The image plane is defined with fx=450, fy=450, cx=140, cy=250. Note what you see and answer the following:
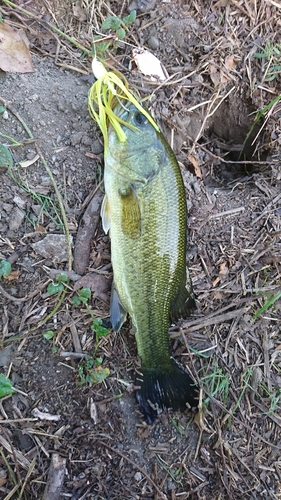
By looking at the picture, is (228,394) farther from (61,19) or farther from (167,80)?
(61,19)

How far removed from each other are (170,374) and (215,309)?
61 centimetres

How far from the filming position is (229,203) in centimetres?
354

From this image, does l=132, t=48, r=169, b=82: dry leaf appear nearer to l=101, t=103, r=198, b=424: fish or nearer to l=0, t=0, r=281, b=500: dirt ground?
l=0, t=0, r=281, b=500: dirt ground

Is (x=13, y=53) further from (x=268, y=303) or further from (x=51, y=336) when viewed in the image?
(x=268, y=303)

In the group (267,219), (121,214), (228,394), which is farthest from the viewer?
(267,219)

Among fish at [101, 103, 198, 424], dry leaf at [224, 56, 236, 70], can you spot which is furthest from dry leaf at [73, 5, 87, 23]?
dry leaf at [224, 56, 236, 70]

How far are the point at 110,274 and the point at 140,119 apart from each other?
3.53 ft

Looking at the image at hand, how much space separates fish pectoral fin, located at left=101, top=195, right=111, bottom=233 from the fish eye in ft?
1.80

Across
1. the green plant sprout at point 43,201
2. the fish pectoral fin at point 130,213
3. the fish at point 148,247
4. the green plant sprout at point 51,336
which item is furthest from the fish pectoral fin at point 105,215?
the green plant sprout at point 51,336

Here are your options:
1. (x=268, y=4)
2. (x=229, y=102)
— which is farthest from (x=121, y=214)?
(x=268, y=4)

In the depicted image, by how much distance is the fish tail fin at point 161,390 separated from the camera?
302 cm

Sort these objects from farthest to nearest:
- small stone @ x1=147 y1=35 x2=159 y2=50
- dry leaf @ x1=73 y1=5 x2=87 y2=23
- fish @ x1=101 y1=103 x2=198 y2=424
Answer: small stone @ x1=147 y1=35 x2=159 y2=50 < dry leaf @ x1=73 y1=5 x2=87 y2=23 < fish @ x1=101 y1=103 x2=198 y2=424

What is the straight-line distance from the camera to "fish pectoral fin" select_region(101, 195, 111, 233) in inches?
121

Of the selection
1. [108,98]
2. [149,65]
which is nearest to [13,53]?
[108,98]
